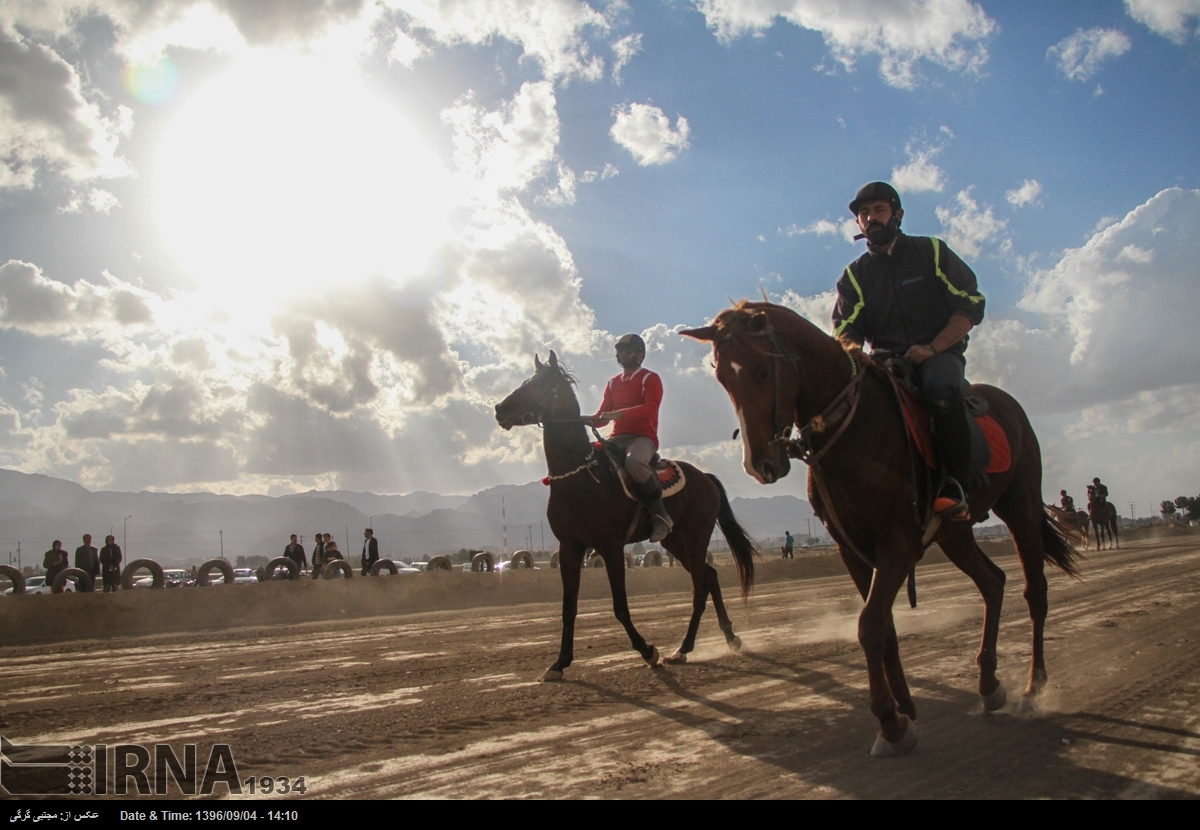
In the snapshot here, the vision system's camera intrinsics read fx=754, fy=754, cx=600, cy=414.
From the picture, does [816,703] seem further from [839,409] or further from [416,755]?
[416,755]

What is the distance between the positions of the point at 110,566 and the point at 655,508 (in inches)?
672

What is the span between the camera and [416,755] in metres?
4.19

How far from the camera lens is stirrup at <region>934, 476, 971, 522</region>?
4.50 m

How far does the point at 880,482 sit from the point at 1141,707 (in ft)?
7.73

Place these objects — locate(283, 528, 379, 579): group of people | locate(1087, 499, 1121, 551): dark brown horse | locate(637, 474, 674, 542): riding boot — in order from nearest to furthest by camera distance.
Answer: locate(637, 474, 674, 542): riding boot < locate(283, 528, 379, 579): group of people < locate(1087, 499, 1121, 551): dark brown horse

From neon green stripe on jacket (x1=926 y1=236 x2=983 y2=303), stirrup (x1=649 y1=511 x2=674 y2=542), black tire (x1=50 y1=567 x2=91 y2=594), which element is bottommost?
black tire (x1=50 y1=567 x2=91 y2=594)

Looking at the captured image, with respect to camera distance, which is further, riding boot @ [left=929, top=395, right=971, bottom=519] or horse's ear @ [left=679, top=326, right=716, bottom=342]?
riding boot @ [left=929, top=395, right=971, bottom=519]

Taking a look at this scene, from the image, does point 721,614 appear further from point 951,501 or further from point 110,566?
point 110,566

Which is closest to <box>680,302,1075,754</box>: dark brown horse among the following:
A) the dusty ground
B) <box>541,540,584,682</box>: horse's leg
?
the dusty ground

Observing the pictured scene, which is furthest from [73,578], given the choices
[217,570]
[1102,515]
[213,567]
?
[1102,515]

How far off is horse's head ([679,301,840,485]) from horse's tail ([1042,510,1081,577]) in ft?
12.2

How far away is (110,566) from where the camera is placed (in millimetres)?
19016

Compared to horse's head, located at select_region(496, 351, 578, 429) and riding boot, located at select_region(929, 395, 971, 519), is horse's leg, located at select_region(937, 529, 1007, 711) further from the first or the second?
horse's head, located at select_region(496, 351, 578, 429)

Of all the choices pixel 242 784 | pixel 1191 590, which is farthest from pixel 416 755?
pixel 1191 590
